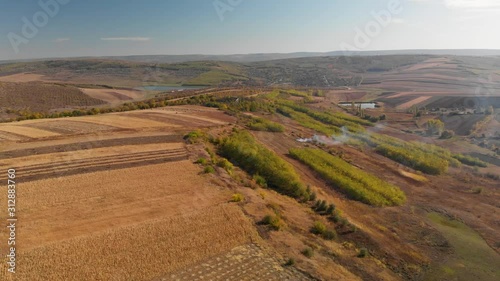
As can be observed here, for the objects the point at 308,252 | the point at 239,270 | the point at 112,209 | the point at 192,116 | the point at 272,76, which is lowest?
the point at 308,252

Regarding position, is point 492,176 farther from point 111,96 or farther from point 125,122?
point 111,96

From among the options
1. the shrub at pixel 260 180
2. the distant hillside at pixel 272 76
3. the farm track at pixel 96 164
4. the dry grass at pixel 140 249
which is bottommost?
the shrub at pixel 260 180

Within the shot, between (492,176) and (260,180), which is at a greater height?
(260,180)

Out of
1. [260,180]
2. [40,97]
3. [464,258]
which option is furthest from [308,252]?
[40,97]

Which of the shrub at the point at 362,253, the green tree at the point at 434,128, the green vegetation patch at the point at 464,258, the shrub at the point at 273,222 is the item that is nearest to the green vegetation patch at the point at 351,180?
the green vegetation patch at the point at 464,258

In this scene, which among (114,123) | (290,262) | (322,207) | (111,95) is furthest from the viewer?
(111,95)

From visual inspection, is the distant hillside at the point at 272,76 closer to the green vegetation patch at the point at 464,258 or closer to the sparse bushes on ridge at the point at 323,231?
the green vegetation patch at the point at 464,258

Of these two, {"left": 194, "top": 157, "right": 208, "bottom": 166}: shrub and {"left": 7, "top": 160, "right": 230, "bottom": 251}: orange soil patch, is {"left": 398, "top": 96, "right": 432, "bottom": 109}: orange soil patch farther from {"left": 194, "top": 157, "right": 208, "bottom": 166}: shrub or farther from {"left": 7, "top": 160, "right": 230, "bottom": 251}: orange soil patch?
{"left": 7, "top": 160, "right": 230, "bottom": 251}: orange soil patch
